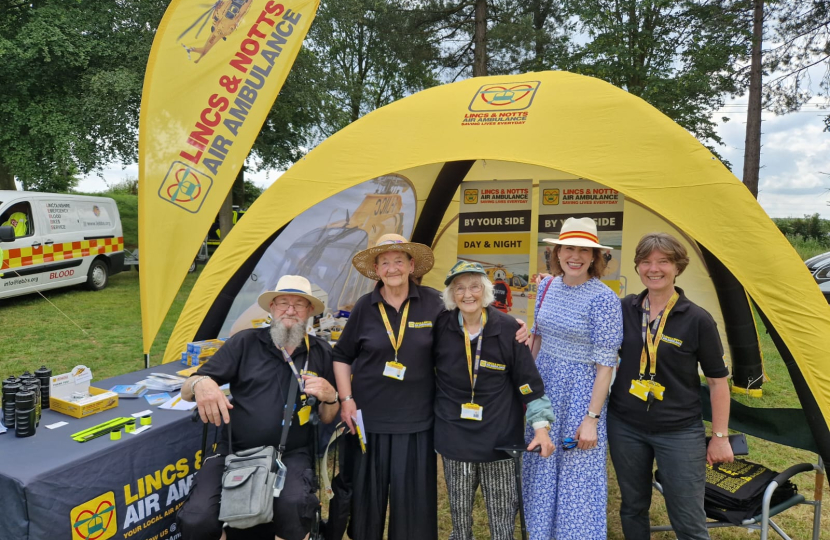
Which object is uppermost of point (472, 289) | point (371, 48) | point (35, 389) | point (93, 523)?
point (371, 48)

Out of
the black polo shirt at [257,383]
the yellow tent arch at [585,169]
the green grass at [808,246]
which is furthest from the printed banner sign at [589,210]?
the green grass at [808,246]

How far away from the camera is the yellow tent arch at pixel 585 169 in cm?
256

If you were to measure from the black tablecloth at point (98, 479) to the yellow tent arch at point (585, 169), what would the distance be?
4.01 feet

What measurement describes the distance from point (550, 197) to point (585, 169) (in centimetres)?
214

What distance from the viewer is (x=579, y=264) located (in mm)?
2271

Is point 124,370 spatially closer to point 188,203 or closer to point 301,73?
point 188,203

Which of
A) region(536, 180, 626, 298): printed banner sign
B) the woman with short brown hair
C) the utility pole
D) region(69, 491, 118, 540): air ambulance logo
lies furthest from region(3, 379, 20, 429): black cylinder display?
the utility pole

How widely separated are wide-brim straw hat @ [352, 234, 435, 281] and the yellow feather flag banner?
61.0 inches

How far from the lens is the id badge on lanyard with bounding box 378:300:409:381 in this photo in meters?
2.29

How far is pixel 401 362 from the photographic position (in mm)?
2307

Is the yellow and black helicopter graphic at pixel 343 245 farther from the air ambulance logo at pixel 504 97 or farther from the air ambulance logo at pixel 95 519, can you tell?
the air ambulance logo at pixel 95 519

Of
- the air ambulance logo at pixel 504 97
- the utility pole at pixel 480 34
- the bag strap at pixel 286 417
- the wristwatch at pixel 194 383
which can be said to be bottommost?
the bag strap at pixel 286 417

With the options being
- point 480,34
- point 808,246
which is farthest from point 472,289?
point 808,246

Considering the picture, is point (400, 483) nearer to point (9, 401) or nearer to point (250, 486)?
point (250, 486)
